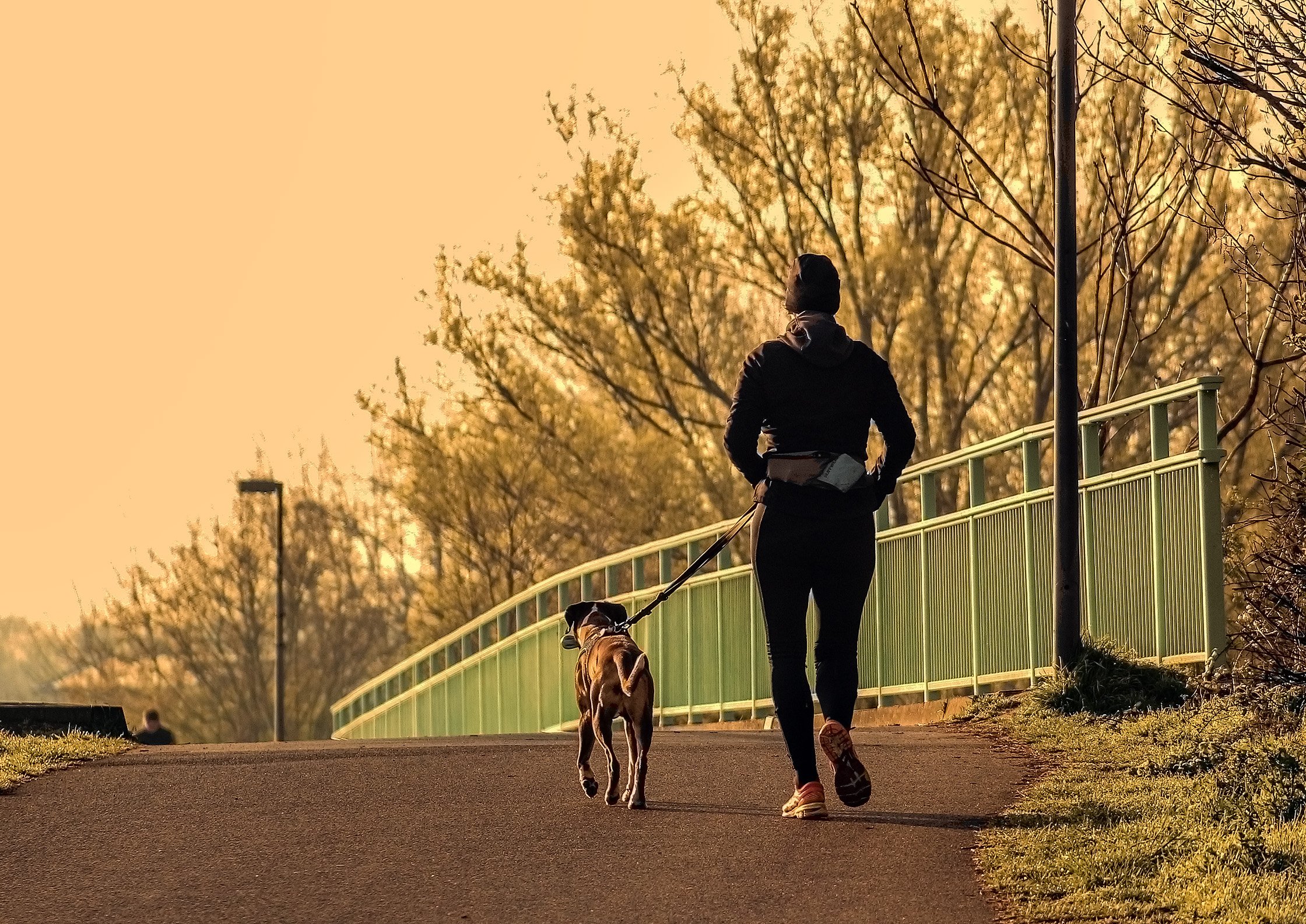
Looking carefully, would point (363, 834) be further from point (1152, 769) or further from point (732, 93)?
point (732, 93)

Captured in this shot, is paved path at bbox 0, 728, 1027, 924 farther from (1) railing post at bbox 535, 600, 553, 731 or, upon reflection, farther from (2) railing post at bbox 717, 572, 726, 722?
(1) railing post at bbox 535, 600, 553, 731

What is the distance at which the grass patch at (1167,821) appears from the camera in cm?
609

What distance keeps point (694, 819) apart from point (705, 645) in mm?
10694

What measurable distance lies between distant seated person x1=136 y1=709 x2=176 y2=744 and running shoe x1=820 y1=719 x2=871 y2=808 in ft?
51.3

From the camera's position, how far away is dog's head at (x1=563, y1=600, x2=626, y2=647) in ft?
29.7

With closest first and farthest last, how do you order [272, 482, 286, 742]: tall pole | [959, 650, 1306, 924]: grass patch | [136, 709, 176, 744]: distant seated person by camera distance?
[959, 650, 1306, 924]: grass patch → [136, 709, 176, 744]: distant seated person → [272, 482, 286, 742]: tall pole

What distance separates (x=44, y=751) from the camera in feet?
37.1

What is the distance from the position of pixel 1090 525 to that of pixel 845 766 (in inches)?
216

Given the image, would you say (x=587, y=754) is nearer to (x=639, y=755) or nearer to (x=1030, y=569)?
(x=639, y=755)

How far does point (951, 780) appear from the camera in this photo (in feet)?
30.5

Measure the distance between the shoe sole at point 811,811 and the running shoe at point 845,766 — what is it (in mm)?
139

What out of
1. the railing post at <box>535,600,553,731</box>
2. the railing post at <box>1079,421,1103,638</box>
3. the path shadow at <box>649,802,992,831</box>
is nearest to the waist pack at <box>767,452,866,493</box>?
the path shadow at <box>649,802,992,831</box>

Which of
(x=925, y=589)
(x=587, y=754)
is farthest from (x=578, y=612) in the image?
(x=925, y=589)

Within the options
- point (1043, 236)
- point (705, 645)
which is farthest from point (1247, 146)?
point (705, 645)
